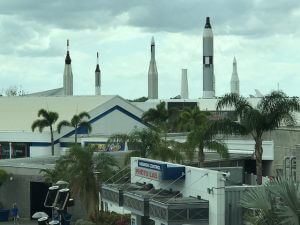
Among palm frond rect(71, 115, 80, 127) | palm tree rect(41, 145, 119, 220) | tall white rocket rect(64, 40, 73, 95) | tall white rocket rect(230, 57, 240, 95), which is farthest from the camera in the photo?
tall white rocket rect(230, 57, 240, 95)

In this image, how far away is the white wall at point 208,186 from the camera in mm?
23641

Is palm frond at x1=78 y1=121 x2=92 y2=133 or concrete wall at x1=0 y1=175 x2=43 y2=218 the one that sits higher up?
palm frond at x1=78 y1=121 x2=92 y2=133

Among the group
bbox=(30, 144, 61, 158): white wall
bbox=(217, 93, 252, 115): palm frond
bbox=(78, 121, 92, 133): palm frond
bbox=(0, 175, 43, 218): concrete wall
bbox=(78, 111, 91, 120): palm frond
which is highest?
bbox=(217, 93, 252, 115): palm frond

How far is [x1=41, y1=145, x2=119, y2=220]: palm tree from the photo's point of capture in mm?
34125

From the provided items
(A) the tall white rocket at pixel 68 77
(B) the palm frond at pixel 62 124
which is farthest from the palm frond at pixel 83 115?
(A) the tall white rocket at pixel 68 77

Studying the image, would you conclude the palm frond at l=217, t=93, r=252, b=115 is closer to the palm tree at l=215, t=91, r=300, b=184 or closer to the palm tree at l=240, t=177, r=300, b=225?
the palm tree at l=215, t=91, r=300, b=184

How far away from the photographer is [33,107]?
8894cm

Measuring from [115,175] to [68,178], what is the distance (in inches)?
96.1

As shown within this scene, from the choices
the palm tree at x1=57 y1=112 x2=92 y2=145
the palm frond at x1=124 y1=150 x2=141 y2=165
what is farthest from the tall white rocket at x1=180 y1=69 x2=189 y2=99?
the palm frond at x1=124 y1=150 x2=141 y2=165

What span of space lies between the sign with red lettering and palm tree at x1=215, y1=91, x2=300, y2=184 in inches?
224

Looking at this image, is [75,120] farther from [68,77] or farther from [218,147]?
[68,77]

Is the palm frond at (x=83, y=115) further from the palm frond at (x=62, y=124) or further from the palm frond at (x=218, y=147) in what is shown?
the palm frond at (x=218, y=147)

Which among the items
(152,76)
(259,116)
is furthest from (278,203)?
(152,76)

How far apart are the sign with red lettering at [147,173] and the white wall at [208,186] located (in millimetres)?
866
